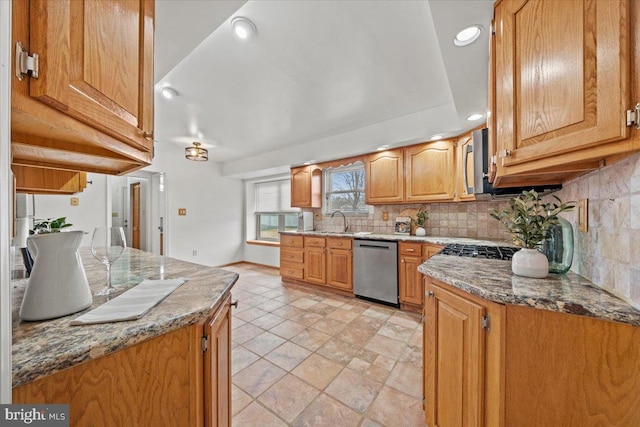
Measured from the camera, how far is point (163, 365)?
2.28ft

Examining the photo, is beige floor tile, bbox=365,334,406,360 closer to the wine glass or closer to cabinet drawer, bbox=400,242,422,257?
cabinet drawer, bbox=400,242,422,257

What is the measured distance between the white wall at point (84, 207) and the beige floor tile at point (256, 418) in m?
3.51

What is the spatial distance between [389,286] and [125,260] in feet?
8.69

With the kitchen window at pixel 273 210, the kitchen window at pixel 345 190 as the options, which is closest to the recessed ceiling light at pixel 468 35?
the kitchen window at pixel 345 190

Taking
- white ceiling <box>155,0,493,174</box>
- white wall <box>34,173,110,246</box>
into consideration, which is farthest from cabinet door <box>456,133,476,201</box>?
white wall <box>34,173,110,246</box>

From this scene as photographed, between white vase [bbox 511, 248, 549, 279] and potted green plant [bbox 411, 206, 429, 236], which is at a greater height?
potted green plant [bbox 411, 206, 429, 236]

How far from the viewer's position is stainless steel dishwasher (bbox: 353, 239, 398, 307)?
290 cm

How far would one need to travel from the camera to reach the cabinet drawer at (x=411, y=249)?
273 centimetres

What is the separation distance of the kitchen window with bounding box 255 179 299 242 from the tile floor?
7.51 ft

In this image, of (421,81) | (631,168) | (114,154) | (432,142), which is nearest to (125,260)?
(114,154)

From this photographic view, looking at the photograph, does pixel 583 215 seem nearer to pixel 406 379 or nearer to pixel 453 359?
pixel 453 359

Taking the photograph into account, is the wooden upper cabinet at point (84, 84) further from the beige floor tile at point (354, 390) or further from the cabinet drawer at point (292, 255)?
the cabinet drawer at point (292, 255)

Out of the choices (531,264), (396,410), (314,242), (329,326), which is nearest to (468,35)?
(531,264)

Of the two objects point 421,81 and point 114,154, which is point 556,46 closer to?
point 421,81
